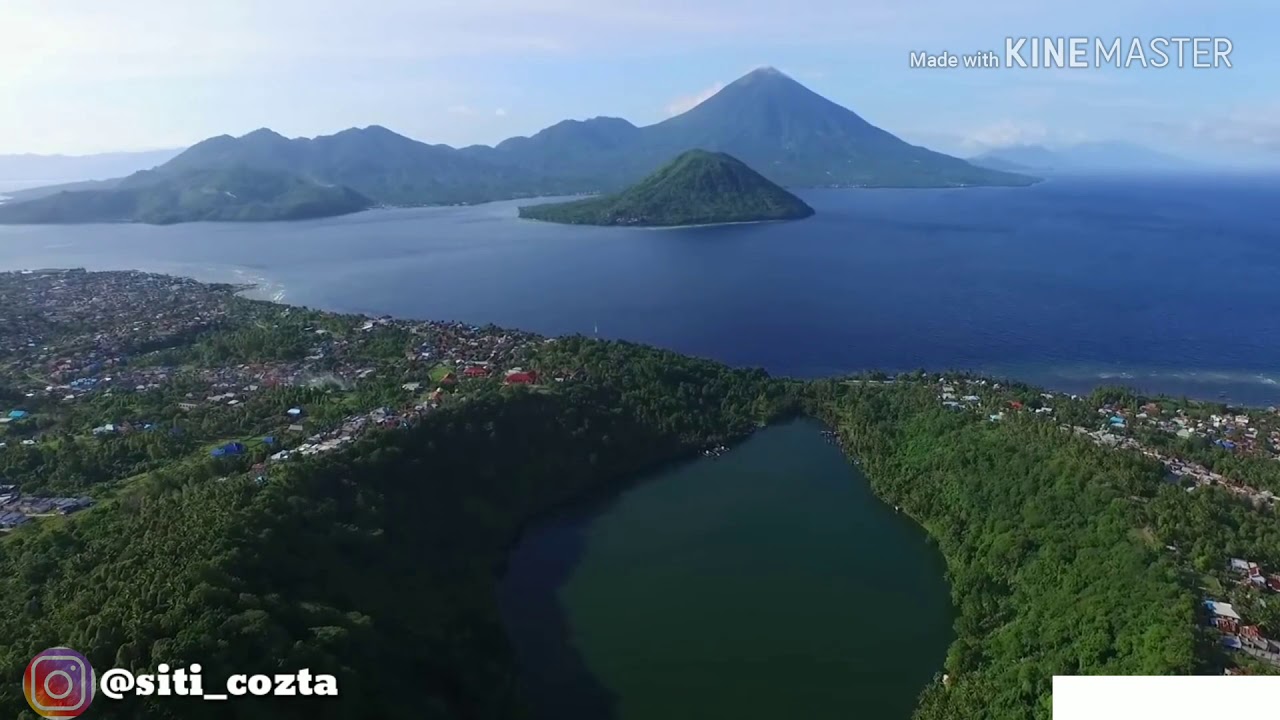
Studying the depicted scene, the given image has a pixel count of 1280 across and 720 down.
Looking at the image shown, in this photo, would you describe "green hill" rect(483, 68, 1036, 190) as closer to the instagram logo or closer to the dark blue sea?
the dark blue sea

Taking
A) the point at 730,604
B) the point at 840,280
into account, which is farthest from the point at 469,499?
the point at 840,280

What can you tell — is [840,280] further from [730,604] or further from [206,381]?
[730,604]

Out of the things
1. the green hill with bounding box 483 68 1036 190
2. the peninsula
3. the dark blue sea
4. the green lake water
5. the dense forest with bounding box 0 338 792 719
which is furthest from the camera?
the green hill with bounding box 483 68 1036 190

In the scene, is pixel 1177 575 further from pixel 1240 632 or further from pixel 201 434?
pixel 201 434

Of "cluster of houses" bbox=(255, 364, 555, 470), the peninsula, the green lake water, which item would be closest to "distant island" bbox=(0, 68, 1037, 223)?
Answer: the peninsula

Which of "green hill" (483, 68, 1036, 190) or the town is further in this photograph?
"green hill" (483, 68, 1036, 190)

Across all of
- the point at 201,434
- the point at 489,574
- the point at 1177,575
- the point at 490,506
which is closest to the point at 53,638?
the point at 489,574
